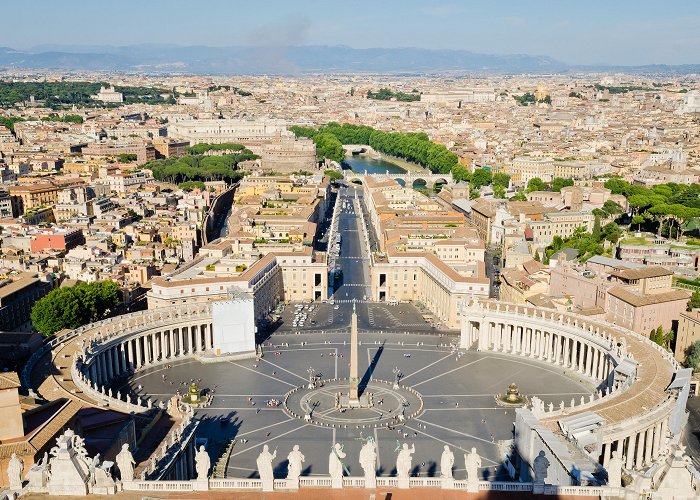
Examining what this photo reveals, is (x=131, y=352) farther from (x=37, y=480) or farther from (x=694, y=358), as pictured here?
(x=694, y=358)

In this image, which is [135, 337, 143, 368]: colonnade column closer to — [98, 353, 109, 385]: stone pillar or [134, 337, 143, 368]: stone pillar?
[134, 337, 143, 368]: stone pillar

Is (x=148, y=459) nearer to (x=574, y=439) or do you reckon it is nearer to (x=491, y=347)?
(x=574, y=439)

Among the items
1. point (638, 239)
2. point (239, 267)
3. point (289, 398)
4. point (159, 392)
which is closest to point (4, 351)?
→ point (159, 392)

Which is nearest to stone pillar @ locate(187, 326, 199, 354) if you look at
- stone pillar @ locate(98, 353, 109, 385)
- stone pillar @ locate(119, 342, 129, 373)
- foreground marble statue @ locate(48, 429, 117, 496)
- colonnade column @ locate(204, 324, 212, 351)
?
colonnade column @ locate(204, 324, 212, 351)

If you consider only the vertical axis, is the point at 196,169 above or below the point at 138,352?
above

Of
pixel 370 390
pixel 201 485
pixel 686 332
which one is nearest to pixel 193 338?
pixel 370 390
